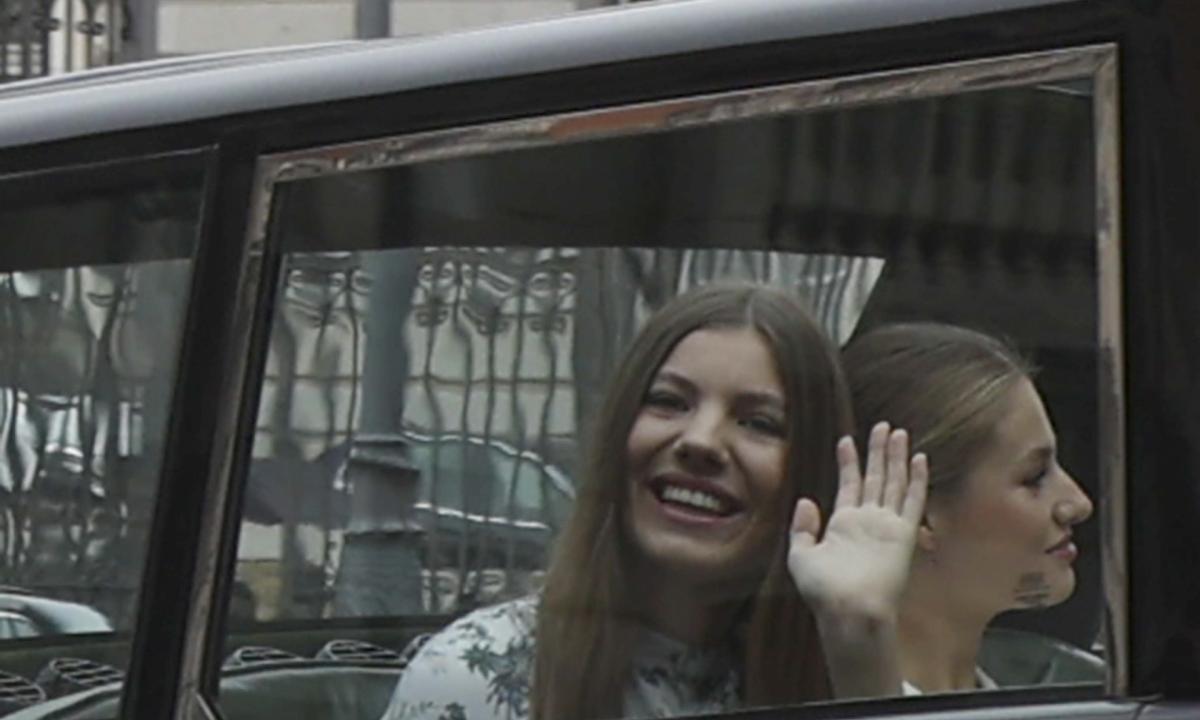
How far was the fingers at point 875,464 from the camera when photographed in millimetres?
2104

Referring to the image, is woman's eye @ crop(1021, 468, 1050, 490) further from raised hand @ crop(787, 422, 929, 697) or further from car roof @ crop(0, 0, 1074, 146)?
car roof @ crop(0, 0, 1074, 146)

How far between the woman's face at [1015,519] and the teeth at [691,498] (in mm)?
173

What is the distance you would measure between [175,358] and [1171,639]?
82 cm

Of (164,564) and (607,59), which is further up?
(607,59)

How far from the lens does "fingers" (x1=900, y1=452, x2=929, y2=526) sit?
2.10 metres

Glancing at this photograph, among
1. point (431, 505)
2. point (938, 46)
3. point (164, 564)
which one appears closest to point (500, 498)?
point (431, 505)

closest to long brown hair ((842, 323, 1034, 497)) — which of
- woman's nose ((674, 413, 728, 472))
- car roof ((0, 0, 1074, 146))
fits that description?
woman's nose ((674, 413, 728, 472))

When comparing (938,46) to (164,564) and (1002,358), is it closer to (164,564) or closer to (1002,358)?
(1002,358)

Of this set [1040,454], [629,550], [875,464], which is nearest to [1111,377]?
[1040,454]

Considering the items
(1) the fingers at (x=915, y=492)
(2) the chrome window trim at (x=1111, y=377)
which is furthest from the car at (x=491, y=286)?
(1) the fingers at (x=915, y=492)

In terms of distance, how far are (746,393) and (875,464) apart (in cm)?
13

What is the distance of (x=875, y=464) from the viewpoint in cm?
211

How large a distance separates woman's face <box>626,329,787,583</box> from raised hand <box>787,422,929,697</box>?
60 millimetres

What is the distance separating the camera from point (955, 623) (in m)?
2.08
